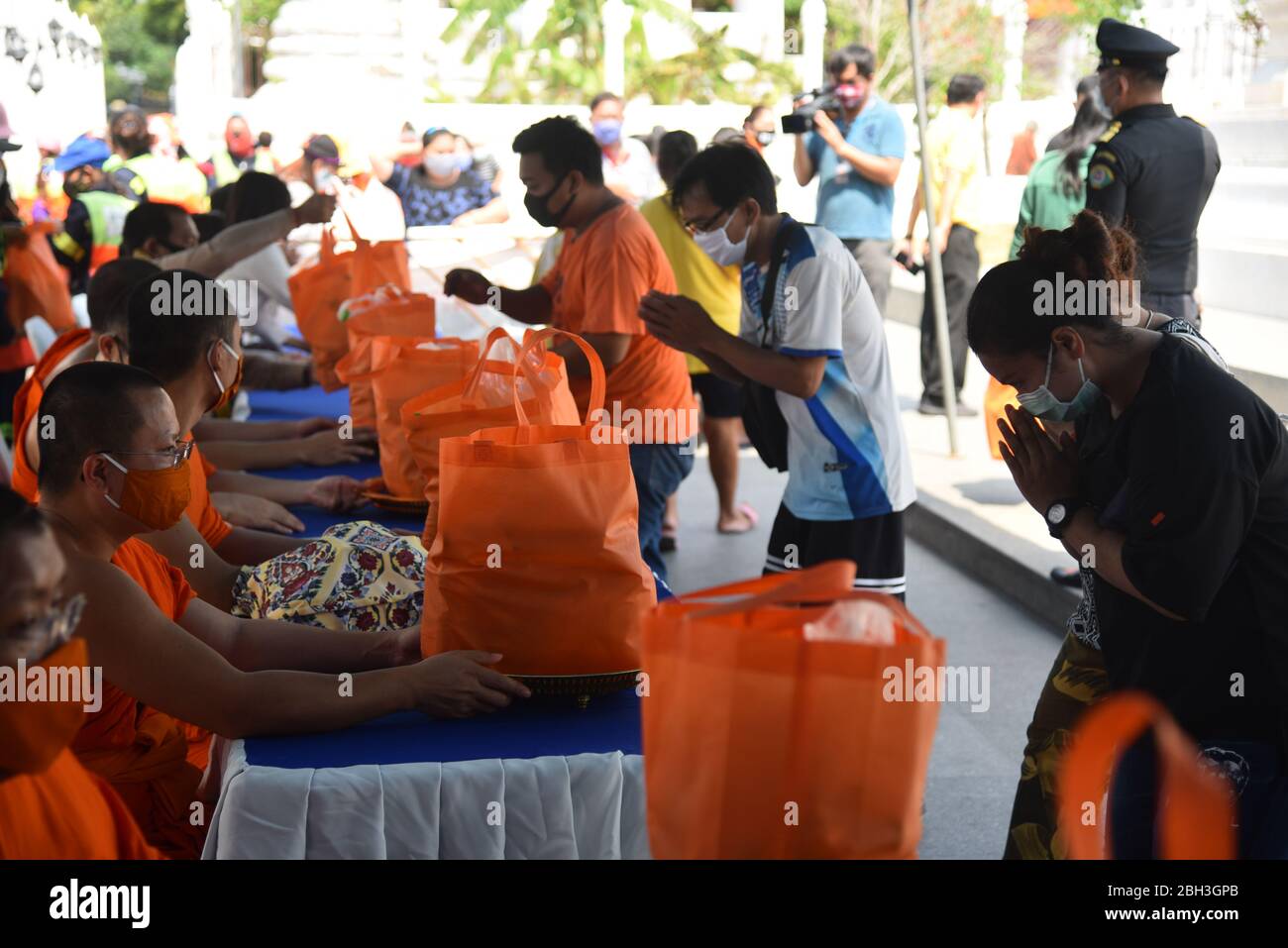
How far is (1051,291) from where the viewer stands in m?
2.11

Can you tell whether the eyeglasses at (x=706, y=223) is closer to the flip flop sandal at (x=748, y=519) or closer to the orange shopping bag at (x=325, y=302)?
the orange shopping bag at (x=325, y=302)

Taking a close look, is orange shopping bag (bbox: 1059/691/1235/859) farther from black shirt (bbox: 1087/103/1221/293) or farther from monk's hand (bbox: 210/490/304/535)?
black shirt (bbox: 1087/103/1221/293)

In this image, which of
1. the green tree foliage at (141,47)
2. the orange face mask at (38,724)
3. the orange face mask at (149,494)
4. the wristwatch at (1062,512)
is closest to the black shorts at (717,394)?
the wristwatch at (1062,512)

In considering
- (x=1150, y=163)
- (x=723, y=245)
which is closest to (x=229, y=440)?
(x=723, y=245)

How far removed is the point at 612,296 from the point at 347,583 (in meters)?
1.66

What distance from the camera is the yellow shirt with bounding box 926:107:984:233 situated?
7.17 m

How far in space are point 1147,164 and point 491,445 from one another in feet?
9.90

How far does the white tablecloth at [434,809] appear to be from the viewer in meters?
1.90

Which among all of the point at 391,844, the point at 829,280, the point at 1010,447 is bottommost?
the point at 391,844

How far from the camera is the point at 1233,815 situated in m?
2.05

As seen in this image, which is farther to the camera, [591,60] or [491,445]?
[591,60]
